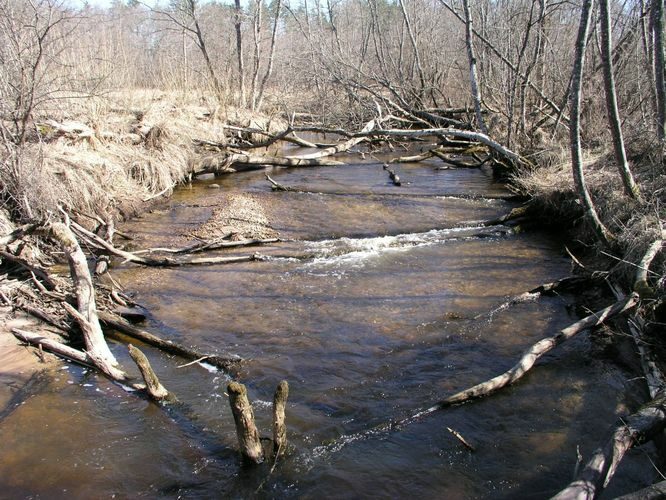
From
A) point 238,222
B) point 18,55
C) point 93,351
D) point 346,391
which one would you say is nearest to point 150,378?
point 93,351

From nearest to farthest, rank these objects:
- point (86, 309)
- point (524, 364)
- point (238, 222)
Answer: point (524, 364) → point (86, 309) → point (238, 222)

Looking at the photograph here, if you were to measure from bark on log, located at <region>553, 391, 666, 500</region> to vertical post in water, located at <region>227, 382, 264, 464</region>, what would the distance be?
2.00 m

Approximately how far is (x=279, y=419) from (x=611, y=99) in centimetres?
602

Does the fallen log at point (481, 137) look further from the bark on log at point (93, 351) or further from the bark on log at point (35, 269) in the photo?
the bark on log at point (93, 351)

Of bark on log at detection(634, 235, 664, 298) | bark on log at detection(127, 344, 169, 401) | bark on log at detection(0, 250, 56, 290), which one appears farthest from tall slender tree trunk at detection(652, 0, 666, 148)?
bark on log at detection(0, 250, 56, 290)

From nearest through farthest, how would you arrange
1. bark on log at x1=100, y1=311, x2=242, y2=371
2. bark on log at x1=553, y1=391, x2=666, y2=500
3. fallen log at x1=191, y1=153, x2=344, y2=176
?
bark on log at x1=553, y1=391, x2=666, y2=500, bark on log at x1=100, y1=311, x2=242, y2=371, fallen log at x1=191, y1=153, x2=344, y2=176

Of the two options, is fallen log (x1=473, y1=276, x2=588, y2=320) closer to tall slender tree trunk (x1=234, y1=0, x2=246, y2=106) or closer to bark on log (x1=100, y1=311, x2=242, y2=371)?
bark on log (x1=100, y1=311, x2=242, y2=371)

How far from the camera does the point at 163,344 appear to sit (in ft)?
18.4

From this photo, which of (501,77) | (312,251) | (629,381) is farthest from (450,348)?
(501,77)

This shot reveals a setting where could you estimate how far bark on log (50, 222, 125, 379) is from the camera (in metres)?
5.02

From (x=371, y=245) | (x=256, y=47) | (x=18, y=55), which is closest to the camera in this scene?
(x=18, y=55)

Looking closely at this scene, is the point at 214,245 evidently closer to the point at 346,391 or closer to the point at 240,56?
the point at 346,391

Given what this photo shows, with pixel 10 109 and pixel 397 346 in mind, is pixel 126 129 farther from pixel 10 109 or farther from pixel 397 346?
pixel 397 346

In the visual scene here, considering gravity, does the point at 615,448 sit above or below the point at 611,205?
Answer: below
